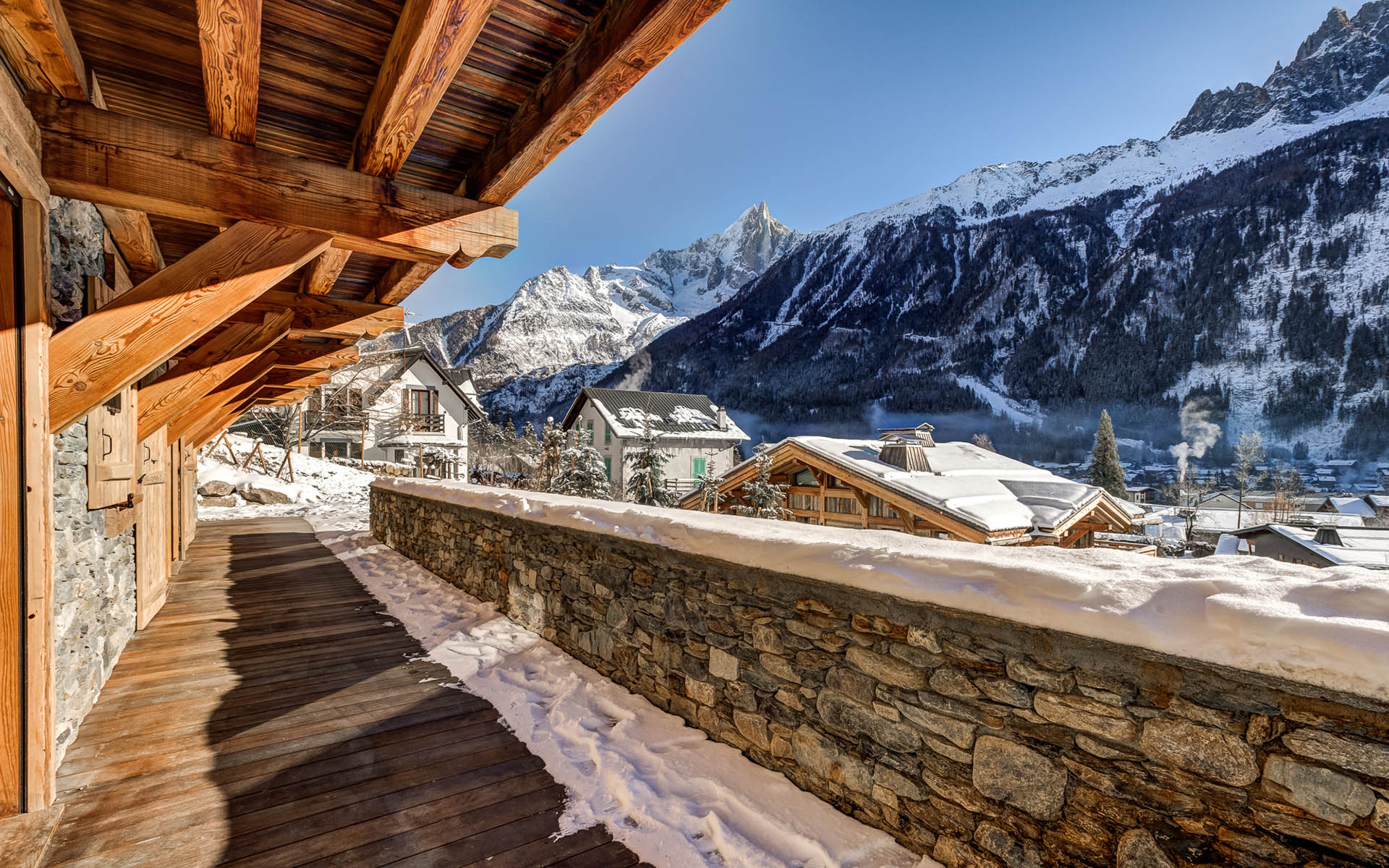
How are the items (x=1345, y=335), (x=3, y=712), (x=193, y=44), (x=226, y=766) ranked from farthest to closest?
(x=1345, y=335) < (x=226, y=766) < (x=3, y=712) < (x=193, y=44)

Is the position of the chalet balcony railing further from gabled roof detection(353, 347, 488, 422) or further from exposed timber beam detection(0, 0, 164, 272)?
exposed timber beam detection(0, 0, 164, 272)

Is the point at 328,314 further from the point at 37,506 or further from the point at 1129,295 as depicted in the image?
the point at 1129,295

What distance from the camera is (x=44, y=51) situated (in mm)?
1712

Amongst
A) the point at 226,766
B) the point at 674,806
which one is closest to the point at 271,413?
the point at 226,766

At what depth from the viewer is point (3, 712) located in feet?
6.70

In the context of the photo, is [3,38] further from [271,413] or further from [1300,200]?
[1300,200]

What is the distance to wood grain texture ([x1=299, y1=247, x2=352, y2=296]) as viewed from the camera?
3.48 m

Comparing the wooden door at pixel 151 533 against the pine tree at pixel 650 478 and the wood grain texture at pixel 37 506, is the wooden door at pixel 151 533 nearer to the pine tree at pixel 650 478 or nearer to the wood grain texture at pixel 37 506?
the wood grain texture at pixel 37 506

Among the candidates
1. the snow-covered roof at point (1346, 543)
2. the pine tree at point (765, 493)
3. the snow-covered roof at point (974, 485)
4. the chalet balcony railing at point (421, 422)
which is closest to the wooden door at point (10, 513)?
the snow-covered roof at point (974, 485)

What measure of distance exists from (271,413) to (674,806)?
954 inches

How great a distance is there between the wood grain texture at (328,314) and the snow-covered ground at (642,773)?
2.66m

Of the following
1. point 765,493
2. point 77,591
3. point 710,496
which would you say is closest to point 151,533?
point 77,591

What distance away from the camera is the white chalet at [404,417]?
25.9 metres

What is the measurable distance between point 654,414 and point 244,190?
1072 inches
